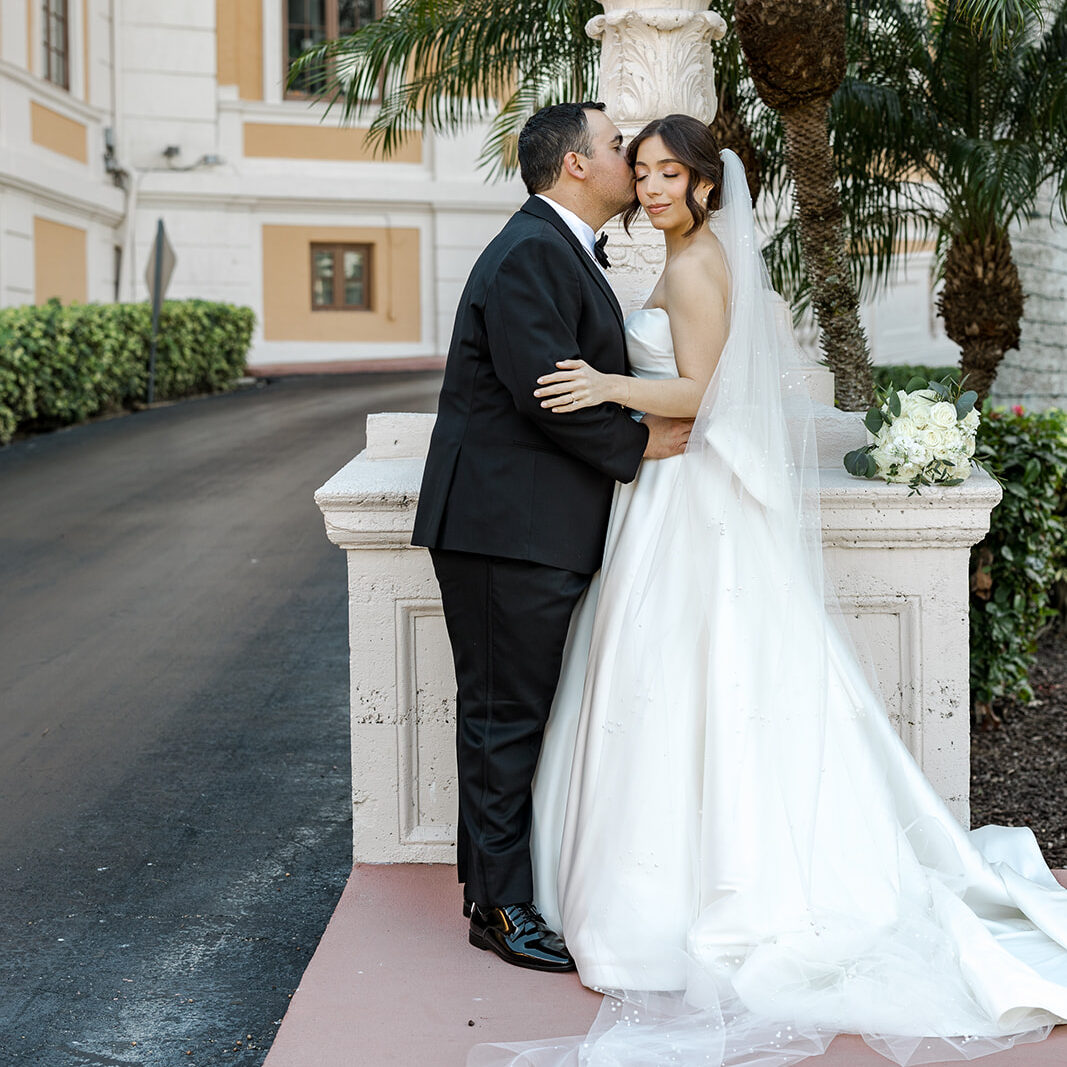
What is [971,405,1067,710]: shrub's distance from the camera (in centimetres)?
573

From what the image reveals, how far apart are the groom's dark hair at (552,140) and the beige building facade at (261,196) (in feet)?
52.5

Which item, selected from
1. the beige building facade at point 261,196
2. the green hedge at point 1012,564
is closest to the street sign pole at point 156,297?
the beige building facade at point 261,196

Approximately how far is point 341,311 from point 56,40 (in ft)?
19.6

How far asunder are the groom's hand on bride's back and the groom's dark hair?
64 centimetres

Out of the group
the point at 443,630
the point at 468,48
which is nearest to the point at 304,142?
the point at 468,48

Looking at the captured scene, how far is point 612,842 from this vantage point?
3.34 meters

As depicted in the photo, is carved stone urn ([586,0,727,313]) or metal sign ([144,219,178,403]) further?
metal sign ([144,219,178,403])

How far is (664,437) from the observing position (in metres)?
3.44

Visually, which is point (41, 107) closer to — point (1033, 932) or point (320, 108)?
point (320, 108)

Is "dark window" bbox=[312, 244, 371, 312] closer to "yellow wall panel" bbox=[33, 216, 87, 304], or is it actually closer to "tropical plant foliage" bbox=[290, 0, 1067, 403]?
"yellow wall panel" bbox=[33, 216, 87, 304]

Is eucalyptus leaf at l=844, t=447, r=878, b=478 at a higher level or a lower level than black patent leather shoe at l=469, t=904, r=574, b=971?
higher

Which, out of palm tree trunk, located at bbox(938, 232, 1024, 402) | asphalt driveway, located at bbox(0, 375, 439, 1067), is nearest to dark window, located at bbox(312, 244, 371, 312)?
asphalt driveway, located at bbox(0, 375, 439, 1067)

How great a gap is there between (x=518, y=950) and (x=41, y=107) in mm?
16680

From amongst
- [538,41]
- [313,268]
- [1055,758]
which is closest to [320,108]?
[313,268]
